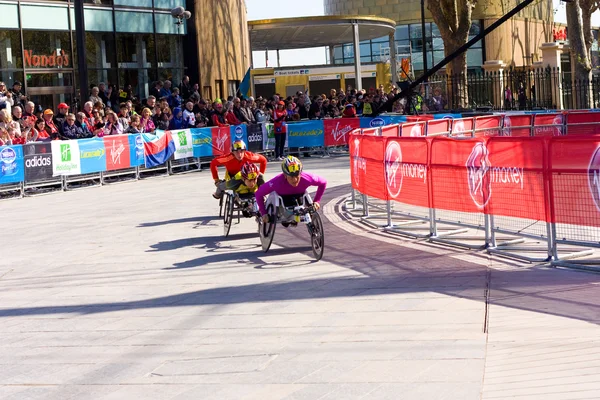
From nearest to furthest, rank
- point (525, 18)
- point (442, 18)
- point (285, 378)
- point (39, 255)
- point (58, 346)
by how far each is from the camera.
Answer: point (285, 378) < point (58, 346) < point (39, 255) < point (442, 18) < point (525, 18)

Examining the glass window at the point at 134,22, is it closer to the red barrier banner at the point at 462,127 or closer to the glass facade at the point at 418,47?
the red barrier banner at the point at 462,127

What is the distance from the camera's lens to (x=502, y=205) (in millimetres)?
12203

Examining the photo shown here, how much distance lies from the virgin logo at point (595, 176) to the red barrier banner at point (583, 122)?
12923mm

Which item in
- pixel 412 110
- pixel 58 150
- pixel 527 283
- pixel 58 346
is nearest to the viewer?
pixel 58 346

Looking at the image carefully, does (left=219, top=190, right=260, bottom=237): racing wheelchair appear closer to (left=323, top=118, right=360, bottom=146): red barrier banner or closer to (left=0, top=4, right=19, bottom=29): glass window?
(left=0, top=4, right=19, bottom=29): glass window

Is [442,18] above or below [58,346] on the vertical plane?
above

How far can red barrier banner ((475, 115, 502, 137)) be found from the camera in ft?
76.1

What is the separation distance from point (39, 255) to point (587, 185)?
26.5 feet

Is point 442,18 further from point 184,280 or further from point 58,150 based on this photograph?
point 184,280

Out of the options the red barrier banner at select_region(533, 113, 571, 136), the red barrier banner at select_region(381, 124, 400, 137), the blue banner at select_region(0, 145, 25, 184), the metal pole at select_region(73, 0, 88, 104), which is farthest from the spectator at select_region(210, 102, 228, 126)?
the red barrier banner at select_region(381, 124, 400, 137)

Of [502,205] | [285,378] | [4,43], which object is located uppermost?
[4,43]

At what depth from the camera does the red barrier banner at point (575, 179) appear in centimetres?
1071

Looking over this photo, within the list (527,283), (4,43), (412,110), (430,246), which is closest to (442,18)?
(412,110)

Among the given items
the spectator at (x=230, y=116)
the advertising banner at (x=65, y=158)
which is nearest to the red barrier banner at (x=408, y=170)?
the advertising banner at (x=65, y=158)
